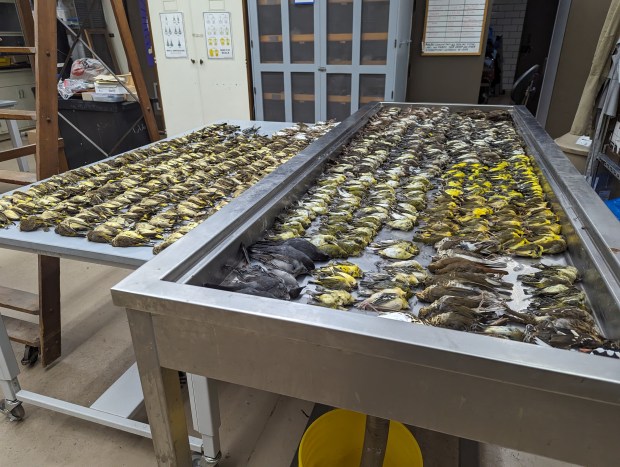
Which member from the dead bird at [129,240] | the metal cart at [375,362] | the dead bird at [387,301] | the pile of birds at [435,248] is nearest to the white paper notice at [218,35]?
the pile of birds at [435,248]

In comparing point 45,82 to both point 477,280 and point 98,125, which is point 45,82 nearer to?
point 477,280

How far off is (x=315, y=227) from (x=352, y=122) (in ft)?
4.45

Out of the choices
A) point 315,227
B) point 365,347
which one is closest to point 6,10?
point 315,227

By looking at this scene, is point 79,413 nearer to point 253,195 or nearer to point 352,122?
point 253,195

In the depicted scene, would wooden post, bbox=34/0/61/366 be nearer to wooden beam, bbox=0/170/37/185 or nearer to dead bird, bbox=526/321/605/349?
wooden beam, bbox=0/170/37/185

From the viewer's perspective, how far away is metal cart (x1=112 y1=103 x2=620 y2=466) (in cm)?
66

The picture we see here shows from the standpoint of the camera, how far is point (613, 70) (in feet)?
10.5

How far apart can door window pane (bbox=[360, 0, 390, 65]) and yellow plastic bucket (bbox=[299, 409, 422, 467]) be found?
11.5 ft

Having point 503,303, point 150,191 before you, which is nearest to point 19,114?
point 150,191

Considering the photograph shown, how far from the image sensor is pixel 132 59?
9.37 ft

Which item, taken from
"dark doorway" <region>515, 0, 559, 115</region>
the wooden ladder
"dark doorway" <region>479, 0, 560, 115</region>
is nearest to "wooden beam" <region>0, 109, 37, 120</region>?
the wooden ladder

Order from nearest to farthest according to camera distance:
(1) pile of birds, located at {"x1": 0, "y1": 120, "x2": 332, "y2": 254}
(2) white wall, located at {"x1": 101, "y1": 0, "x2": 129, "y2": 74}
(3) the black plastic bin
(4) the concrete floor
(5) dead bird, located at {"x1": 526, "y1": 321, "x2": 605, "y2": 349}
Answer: (5) dead bird, located at {"x1": 526, "y1": 321, "x2": 605, "y2": 349}
(1) pile of birds, located at {"x1": 0, "y1": 120, "x2": 332, "y2": 254}
(4) the concrete floor
(3) the black plastic bin
(2) white wall, located at {"x1": 101, "y1": 0, "x2": 129, "y2": 74}

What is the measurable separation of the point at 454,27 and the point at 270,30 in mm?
1973

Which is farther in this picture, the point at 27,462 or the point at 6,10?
the point at 6,10
